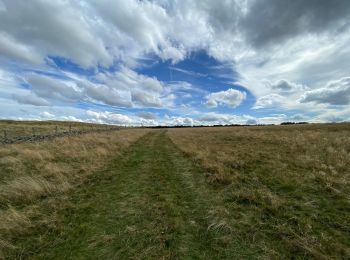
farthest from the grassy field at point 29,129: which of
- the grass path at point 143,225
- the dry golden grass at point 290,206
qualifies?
the dry golden grass at point 290,206

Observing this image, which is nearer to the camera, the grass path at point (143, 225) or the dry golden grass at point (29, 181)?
the grass path at point (143, 225)

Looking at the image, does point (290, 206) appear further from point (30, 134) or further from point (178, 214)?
point (30, 134)

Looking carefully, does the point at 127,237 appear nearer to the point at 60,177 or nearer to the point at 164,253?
the point at 164,253

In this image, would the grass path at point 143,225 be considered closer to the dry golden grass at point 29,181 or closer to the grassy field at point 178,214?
the grassy field at point 178,214

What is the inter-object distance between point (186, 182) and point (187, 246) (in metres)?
4.65

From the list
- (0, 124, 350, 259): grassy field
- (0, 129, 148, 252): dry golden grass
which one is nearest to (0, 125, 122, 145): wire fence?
(0, 129, 148, 252): dry golden grass

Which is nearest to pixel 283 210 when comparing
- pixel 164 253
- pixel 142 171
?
pixel 164 253

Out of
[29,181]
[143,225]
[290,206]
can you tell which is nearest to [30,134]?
[29,181]

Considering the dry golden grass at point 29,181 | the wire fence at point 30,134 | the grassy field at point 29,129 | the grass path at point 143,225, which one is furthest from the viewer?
the grassy field at point 29,129

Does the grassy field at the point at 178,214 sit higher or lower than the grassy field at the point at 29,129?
lower

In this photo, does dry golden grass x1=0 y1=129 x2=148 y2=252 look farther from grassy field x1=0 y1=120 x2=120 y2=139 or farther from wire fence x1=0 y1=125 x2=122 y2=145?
grassy field x1=0 y1=120 x2=120 y2=139

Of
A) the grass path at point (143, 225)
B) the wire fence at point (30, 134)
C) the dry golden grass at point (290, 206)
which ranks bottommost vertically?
the grass path at point (143, 225)

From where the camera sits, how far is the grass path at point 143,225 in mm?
4027

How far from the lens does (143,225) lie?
5.06 m
